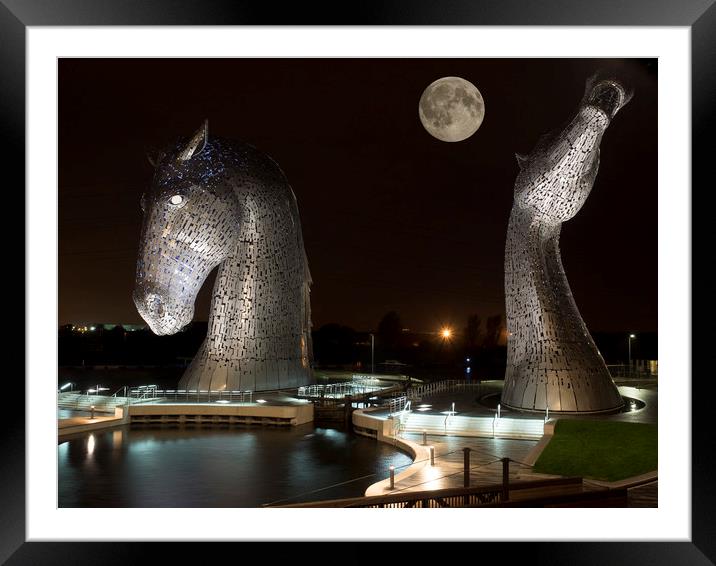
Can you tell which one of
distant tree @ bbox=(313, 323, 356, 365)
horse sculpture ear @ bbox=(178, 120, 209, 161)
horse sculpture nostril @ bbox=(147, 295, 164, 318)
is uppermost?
horse sculpture ear @ bbox=(178, 120, 209, 161)

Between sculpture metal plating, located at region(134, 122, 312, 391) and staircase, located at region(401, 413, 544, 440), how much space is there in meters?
5.86

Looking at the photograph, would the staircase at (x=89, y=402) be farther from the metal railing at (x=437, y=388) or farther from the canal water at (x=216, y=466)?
the metal railing at (x=437, y=388)

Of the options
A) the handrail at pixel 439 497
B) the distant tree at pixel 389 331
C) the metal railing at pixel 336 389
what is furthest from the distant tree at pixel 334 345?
the handrail at pixel 439 497

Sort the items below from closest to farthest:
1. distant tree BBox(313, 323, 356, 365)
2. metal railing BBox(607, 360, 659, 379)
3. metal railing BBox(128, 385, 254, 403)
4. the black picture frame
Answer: the black picture frame < metal railing BBox(128, 385, 254, 403) < metal railing BBox(607, 360, 659, 379) < distant tree BBox(313, 323, 356, 365)

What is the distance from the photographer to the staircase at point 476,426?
15250 millimetres

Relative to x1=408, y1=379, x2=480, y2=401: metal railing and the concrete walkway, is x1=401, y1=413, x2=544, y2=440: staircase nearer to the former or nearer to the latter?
the concrete walkway

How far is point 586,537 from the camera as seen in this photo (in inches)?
240

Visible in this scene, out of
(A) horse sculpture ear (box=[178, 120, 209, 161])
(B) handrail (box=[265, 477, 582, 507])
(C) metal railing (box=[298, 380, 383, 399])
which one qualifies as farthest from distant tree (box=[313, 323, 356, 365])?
(B) handrail (box=[265, 477, 582, 507])

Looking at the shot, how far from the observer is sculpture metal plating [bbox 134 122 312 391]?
1748 cm
